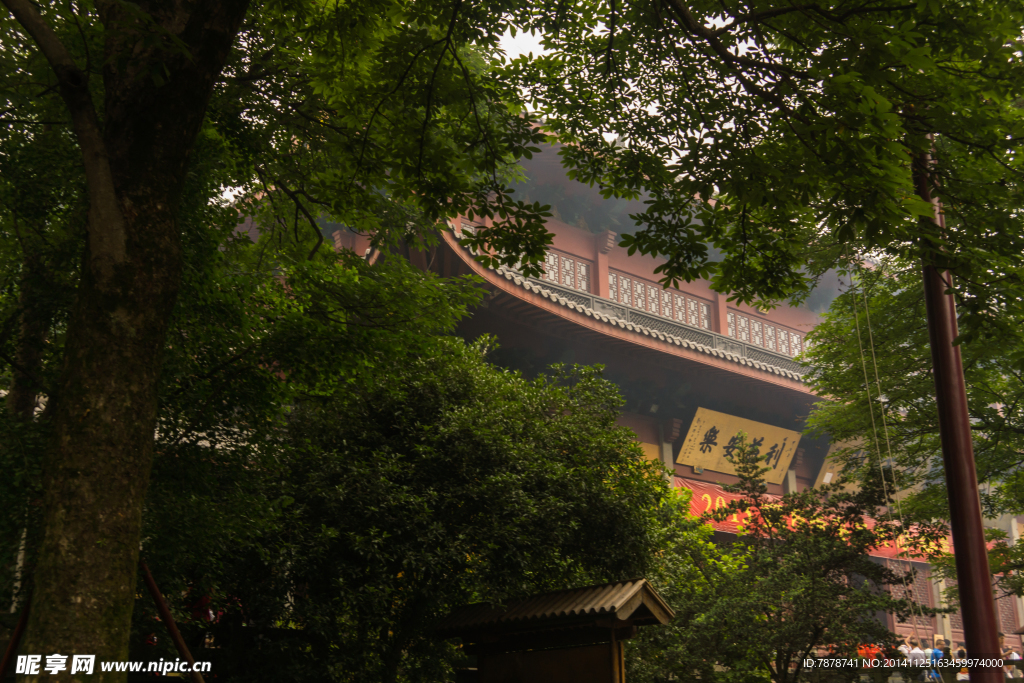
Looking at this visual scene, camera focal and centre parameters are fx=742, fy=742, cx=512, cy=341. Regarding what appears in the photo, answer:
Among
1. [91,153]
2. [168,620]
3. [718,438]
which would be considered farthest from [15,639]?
A: [718,438]

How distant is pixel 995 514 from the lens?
10.3 m

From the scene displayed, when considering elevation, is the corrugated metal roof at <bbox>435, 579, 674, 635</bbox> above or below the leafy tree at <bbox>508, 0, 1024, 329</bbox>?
below

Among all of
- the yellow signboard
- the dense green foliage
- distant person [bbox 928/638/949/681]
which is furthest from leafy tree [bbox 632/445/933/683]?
the yellow signboard

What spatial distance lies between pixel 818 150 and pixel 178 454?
172 inches

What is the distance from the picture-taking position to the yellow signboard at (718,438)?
18.1 metres

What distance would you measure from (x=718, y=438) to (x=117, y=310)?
17.0 meters

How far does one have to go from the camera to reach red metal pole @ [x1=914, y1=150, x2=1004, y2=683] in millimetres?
A: 4531

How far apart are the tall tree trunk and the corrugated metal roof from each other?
155 inches

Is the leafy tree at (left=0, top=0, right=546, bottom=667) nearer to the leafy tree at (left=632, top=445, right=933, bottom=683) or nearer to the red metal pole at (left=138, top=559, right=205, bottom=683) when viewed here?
the red metal pole at (left=138, top=559, right=205, bottom=683)

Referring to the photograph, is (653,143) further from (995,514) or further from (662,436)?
A: (662,436)

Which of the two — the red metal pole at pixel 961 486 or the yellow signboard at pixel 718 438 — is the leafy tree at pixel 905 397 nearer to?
the red metal pole at pixel 961 486

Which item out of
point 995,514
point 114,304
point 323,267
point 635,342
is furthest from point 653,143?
point 635,342

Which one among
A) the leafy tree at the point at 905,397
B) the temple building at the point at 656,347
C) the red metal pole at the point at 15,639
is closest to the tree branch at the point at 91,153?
the red metal pole at the point at 15,639

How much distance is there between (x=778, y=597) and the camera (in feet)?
29.2
